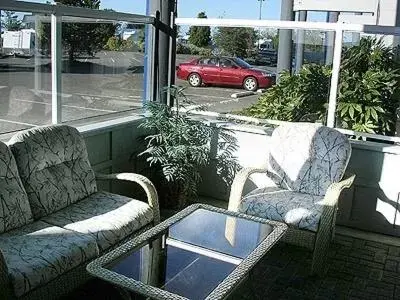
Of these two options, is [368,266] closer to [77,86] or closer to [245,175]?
[245,175]

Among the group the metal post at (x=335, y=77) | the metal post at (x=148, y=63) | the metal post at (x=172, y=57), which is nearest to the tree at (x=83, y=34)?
the metal post at (x=148, y=63)

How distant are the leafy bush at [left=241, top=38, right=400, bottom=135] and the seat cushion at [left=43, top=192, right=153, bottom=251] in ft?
6.28

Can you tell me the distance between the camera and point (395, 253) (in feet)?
12.4

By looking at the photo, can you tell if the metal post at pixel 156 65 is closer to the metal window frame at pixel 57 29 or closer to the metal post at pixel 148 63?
the metal post at pixel 148 63

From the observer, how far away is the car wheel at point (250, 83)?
182 inches

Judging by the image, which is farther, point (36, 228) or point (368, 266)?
point (368, 266)

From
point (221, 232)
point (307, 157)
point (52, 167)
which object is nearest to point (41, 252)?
point (52, 167)

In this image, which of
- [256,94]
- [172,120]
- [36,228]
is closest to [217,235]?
[36,228]

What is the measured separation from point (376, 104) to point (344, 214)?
38.0 inches

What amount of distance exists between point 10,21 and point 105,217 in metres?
1.45

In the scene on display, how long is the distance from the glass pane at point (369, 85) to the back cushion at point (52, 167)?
88.1 inches

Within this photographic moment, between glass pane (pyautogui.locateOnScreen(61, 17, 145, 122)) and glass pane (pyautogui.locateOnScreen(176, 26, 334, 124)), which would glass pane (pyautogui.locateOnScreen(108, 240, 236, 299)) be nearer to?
glass pane (pyautogui.locateOnScreen(61, 17, 145, 122))

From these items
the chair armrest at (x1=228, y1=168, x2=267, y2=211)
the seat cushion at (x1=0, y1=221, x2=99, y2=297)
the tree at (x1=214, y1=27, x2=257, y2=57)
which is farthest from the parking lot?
the chair armrest at (x1=228, y1=168, x2=267, y2=211)

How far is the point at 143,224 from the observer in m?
3.26
